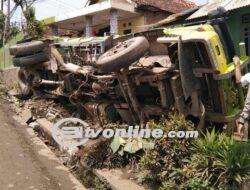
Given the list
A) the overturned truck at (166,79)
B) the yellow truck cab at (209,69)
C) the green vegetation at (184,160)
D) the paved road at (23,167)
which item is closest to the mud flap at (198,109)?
the overturned truck at (166,79)

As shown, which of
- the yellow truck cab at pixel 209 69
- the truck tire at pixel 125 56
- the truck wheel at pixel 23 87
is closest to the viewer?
the yellow truck cab at pixel 209 69

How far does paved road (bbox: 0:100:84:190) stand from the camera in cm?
573

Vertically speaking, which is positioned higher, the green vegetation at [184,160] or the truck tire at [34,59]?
the truck tire at [34,59]

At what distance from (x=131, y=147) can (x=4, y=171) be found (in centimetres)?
212

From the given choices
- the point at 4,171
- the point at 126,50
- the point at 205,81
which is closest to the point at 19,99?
the point at 4,171

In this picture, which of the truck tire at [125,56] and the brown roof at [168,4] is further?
the brown roof at [168,4]

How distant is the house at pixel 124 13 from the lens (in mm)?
17359

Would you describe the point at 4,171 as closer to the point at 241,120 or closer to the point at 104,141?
the point at 104,141

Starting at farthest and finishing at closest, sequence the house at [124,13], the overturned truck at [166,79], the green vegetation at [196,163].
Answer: the house at [124,13]
the overturned truck at [166,79]
the green vegetation at [196,163]

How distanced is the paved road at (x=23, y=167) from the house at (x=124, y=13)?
9.80 m

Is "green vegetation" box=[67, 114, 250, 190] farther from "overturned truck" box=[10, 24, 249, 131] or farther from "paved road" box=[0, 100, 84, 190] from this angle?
"overturned truck" box=[10, 24, 249, 131]

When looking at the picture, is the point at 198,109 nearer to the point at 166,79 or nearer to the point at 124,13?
the point at 166,79

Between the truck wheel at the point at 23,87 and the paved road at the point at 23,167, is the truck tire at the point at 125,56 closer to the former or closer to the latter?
the paved road at the point at 23,167

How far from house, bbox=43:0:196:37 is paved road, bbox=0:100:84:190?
980cm
